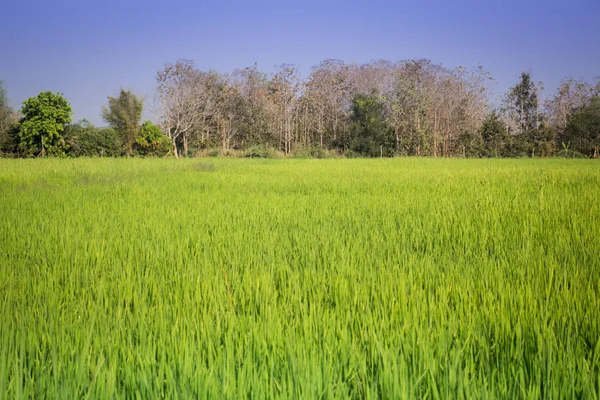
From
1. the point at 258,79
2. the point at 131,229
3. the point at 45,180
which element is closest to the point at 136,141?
the point at 258,79

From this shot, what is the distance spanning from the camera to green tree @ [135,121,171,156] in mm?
26375

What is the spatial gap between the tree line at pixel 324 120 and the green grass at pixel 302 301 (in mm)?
23055

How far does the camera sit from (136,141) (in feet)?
89.7

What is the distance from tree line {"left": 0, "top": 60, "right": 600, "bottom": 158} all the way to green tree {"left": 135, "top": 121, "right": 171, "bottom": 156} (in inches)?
2.4

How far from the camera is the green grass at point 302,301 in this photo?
130 centimetres

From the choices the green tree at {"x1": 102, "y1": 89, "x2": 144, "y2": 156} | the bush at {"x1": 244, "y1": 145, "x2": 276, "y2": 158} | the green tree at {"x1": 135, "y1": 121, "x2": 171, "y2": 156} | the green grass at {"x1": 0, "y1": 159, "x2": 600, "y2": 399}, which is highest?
the green tree at {"x1": 102, "y1": 89, "x2": 144, "y2": 156}

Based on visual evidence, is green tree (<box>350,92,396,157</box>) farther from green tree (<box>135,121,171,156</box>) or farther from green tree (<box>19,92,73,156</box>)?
green tree (<box>19,92,73,156</box>)

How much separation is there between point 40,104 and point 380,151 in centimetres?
1992

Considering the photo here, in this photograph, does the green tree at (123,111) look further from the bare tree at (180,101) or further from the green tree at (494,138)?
the green tree at (494,138)

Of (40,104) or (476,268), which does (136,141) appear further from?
(476,268)

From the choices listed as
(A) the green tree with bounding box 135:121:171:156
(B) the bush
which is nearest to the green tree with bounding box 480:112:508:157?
(B) the bush

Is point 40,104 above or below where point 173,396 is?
above

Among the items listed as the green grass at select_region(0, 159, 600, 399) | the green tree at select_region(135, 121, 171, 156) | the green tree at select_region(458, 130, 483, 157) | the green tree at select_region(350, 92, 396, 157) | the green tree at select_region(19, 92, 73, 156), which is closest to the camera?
the green grass at select_region(0, 159, 600, 399)

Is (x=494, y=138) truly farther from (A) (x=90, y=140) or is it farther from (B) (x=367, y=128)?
(A) (x=90, y=140)
